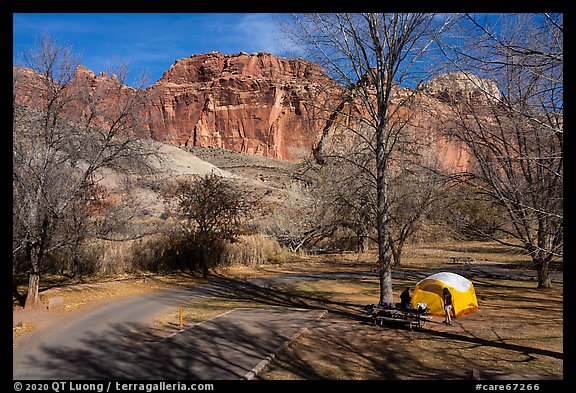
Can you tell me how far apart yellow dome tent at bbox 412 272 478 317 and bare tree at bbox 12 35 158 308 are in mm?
10819

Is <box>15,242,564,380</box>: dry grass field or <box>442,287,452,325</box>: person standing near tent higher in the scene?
<box>442,287,452,325</box>: person standing near tent

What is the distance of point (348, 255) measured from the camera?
113 ft

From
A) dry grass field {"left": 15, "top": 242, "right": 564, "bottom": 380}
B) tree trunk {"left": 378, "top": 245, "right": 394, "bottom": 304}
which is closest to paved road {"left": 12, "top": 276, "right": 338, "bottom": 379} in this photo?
dry grass field {"left": 15, "top": 242, "right": 564, "bottom": 380}

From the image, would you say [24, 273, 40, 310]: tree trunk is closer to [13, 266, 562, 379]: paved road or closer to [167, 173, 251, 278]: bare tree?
[13, 266, 562, 379]: paved road

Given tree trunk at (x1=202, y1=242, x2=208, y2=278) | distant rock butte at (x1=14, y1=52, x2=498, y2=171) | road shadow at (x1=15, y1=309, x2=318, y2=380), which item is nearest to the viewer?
road shadow at (x1=15, y1=309, x2=318, y2=380)

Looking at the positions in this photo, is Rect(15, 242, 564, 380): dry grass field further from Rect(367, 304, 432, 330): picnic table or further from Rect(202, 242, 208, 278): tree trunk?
Rect(202, 242, 208, 278): tree trunk

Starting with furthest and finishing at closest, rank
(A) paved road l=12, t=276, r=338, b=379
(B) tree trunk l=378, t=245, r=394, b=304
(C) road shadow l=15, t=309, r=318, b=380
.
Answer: (B) tree trunk l=378, t=245, r=394, b=304 < (A) paved road l=12, t=276, r=338, b=379 < (C) road shadow l=15, t=309, r=318, b=380

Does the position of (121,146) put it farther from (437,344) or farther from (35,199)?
(437,344)

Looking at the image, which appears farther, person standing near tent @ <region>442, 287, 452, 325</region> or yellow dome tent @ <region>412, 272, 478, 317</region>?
yellow dome tent @ <region>412, 272, 478, 317</region>

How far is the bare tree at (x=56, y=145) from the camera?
12883 mm

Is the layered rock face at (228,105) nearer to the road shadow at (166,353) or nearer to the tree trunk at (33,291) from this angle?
the tree trunk at (33,291)

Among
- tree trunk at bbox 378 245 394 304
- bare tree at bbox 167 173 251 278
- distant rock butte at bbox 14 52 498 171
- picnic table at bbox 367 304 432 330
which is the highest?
distant rock butte at bbox 14 52 498 171

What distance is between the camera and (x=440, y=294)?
1283 centimetres

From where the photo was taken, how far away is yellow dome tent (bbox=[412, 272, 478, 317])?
1277 cm
